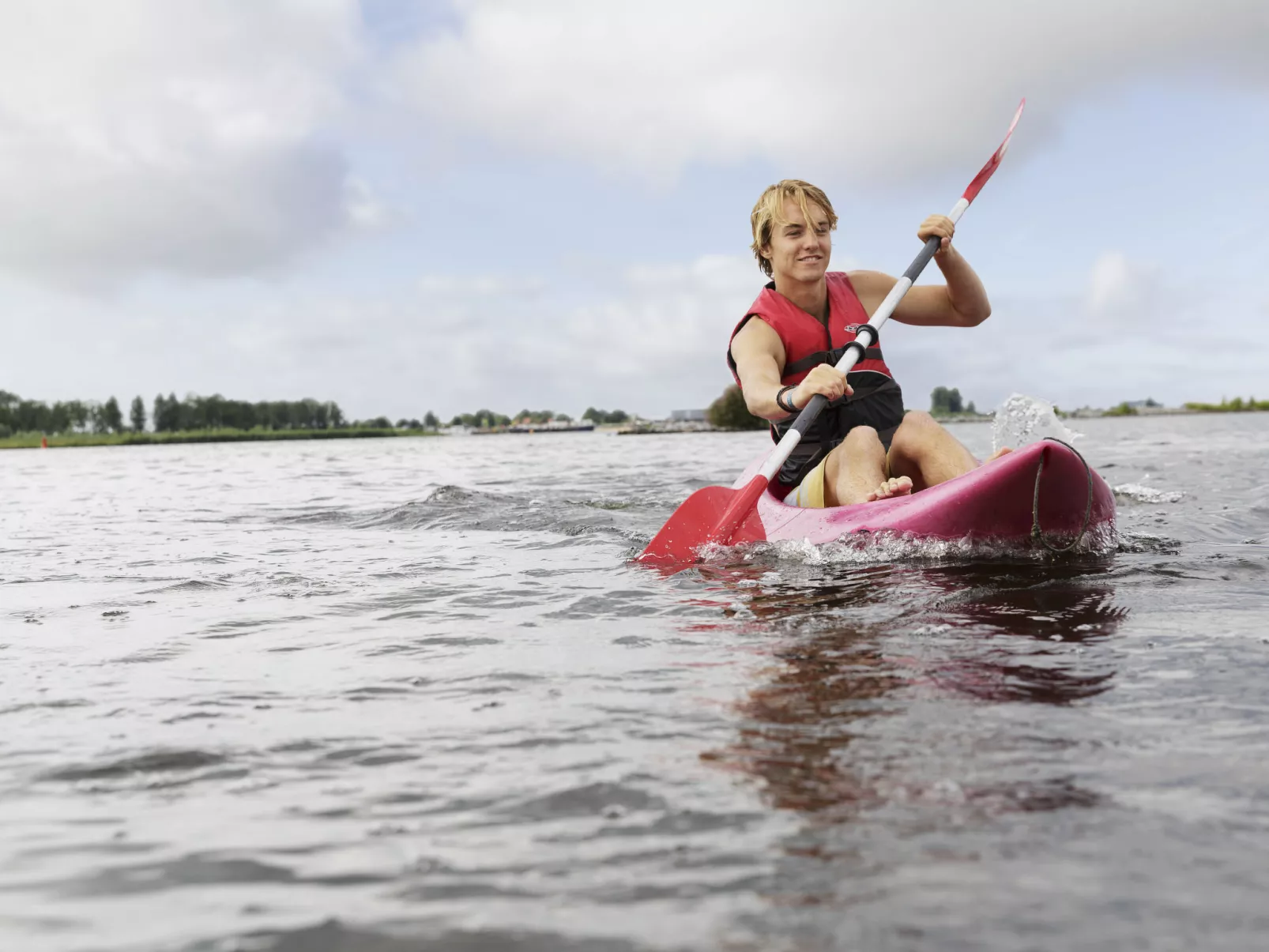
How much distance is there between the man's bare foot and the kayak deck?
7cm

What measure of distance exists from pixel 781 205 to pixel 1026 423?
8.01 feet

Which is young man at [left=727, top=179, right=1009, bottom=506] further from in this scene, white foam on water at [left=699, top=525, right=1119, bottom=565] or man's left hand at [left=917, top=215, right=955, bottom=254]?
white foam on water at [left=699, top=525, right=1119, bottom=565]

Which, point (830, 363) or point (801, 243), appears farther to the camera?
point (830, 363)

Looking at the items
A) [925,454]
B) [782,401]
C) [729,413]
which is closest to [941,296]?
[925,454]

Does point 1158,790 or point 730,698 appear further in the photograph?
point 730,698

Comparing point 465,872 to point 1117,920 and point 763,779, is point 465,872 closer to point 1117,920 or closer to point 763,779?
point 763,779

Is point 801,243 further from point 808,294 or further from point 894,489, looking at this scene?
point 894,489

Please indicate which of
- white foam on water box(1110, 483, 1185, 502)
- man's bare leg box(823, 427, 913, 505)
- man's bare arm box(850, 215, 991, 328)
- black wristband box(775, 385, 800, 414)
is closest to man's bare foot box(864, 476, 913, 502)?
man's bare leg box(823, 427, 913, 505)

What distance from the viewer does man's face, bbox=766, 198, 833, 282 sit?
17.7ft

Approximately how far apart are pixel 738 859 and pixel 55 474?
27.4 metres

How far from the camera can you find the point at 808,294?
5.65 m

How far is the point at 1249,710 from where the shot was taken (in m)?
2.27

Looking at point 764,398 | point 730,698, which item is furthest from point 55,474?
point 730,698

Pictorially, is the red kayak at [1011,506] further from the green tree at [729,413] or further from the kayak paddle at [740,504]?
the green tree at [729,413]
